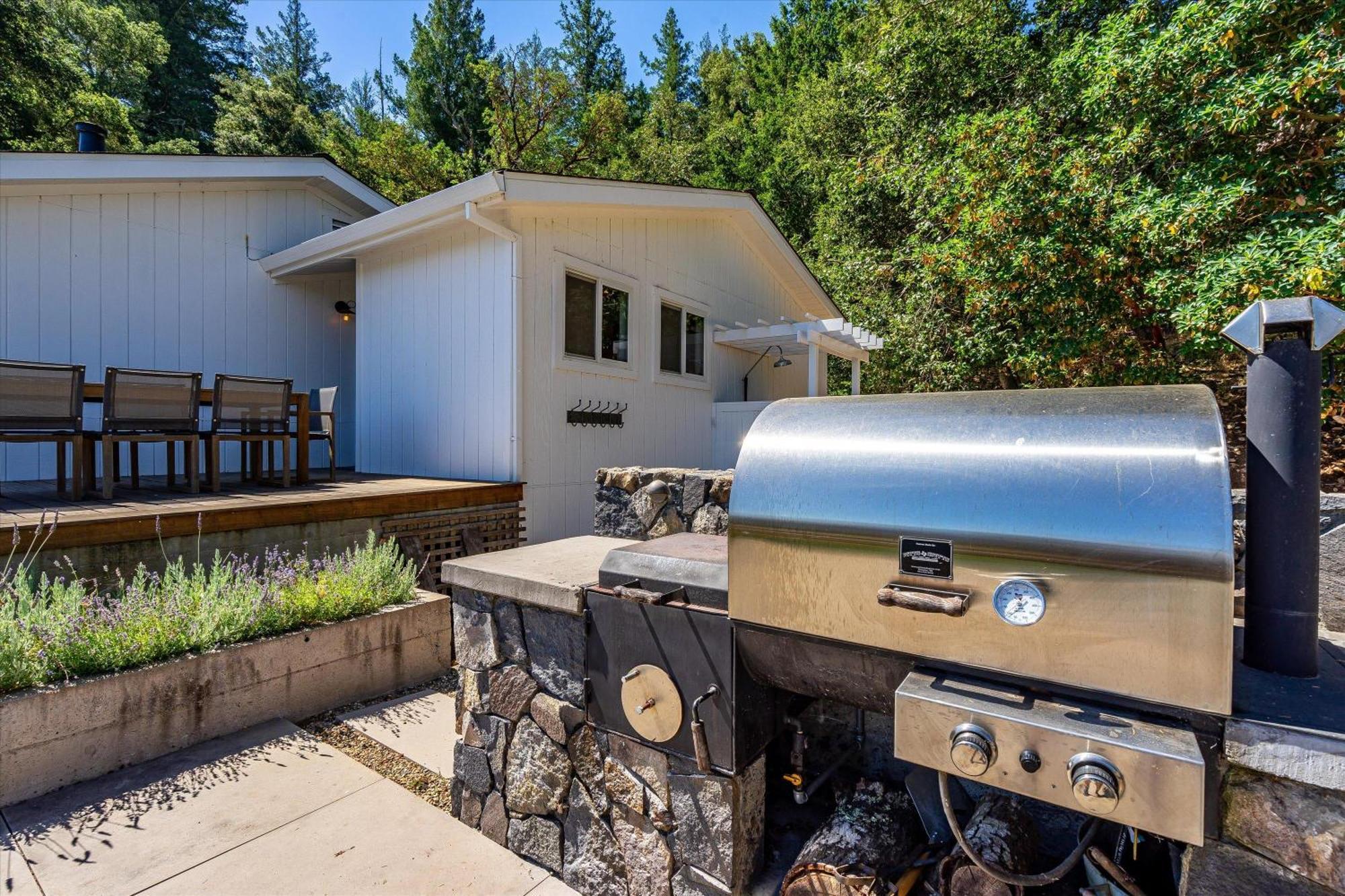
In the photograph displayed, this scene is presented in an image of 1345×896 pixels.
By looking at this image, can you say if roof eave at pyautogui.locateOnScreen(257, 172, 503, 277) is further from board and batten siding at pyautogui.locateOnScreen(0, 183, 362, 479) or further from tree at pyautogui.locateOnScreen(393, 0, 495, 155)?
tree at pyautogui.locateOnScreen(393, 0, 495, 155)

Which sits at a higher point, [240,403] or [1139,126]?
[1139,126]

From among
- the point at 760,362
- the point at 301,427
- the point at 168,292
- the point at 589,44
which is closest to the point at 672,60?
the point at 589,44

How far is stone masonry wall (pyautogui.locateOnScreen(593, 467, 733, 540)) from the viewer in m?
2.91

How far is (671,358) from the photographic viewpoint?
776cm

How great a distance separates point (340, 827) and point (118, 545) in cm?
265

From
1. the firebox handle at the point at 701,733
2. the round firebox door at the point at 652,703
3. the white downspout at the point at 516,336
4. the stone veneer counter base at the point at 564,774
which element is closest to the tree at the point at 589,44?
the white downspout at the point at 516,336

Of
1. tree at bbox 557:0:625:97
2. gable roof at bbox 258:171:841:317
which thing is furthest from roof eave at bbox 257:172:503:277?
tree at bbox 557:0:625:97

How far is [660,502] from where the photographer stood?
3.09 meters

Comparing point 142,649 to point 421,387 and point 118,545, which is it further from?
point 421,387

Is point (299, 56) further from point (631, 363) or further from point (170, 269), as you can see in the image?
point (631, 363)

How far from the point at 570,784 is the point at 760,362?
824cm

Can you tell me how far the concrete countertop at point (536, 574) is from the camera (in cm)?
222

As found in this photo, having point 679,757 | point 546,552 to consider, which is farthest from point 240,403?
point 679,757

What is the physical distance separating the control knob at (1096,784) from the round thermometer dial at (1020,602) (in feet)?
0.85
